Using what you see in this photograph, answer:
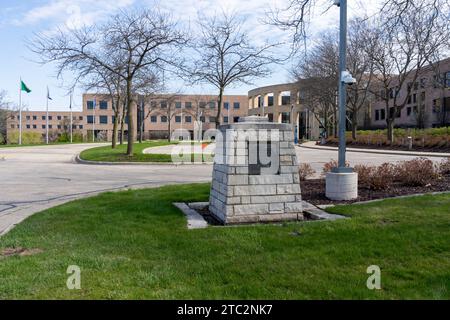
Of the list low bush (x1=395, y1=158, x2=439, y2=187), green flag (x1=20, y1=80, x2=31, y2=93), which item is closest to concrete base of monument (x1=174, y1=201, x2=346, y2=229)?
low bush (x1=395, y1=158, x2=439, y2=187)

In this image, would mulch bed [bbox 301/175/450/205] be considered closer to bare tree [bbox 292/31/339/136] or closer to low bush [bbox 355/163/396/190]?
low bush [bbox 355/163/396/190]

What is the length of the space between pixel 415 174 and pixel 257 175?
5.17 meters

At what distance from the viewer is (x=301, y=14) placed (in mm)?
9594

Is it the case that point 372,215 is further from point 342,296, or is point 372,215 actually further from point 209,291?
point 209,291

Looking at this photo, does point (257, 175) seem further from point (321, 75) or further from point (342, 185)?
point (321, 75)

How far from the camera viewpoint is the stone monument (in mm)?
6523

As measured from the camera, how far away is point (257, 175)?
6617mm

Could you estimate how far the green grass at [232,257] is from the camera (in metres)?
3.73

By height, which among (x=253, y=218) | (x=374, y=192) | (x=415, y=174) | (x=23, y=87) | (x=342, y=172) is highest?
(x=23, y=87)

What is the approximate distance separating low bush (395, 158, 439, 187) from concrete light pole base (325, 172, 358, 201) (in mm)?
2208

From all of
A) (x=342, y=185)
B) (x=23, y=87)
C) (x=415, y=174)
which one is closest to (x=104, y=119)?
(x=23, y=87)

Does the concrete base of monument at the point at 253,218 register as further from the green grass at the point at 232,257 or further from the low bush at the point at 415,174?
the low bush at the point at 415,174

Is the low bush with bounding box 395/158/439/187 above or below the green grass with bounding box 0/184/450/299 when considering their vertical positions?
above

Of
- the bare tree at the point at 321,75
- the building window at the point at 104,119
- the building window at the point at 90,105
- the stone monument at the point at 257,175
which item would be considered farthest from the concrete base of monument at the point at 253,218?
the building window at the point at 104,119
